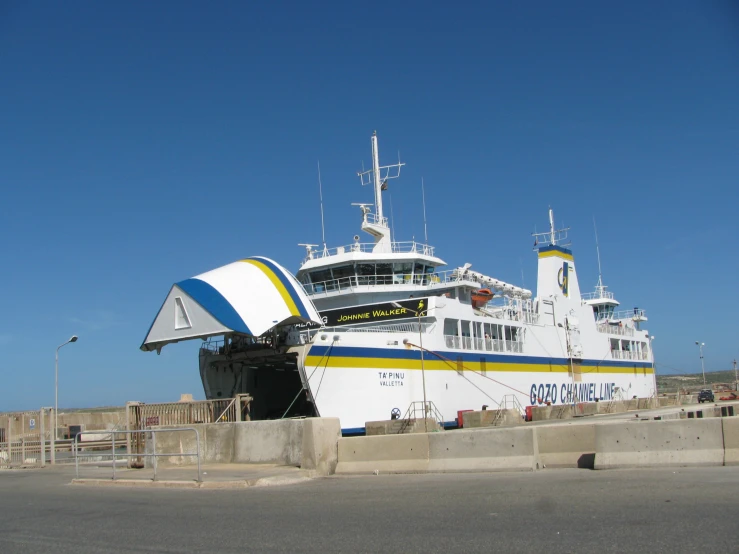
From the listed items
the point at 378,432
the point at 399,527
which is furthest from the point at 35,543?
the point at 378,432

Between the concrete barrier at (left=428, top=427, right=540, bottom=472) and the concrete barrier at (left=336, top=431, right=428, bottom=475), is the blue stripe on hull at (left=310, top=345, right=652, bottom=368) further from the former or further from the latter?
the concrete barrier at (left=428, top=427, right=540, bottom=472)

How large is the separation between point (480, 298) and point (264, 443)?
17909 mm

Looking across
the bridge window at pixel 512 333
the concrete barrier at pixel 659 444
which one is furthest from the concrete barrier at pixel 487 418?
the concrete barrier at pixel 659 444

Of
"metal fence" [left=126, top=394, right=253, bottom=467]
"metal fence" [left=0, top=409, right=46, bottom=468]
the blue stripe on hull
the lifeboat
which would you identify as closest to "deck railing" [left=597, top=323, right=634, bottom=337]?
the blue stripe on hull

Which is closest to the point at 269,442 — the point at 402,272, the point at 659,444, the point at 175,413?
the point at 175,413

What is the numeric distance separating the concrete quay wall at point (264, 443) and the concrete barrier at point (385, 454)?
12.9 inches

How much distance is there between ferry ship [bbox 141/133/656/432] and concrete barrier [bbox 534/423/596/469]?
9.44 m

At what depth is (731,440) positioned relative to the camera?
1013cm

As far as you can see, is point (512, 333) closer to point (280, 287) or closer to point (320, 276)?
point (320, 276)

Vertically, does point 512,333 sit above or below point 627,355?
above

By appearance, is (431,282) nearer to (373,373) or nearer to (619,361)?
(373,373)

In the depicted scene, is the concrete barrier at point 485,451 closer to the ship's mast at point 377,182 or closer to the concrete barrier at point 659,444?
the concrete barrier at point 659,444

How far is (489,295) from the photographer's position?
31672 millimetres

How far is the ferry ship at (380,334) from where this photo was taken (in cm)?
2084
